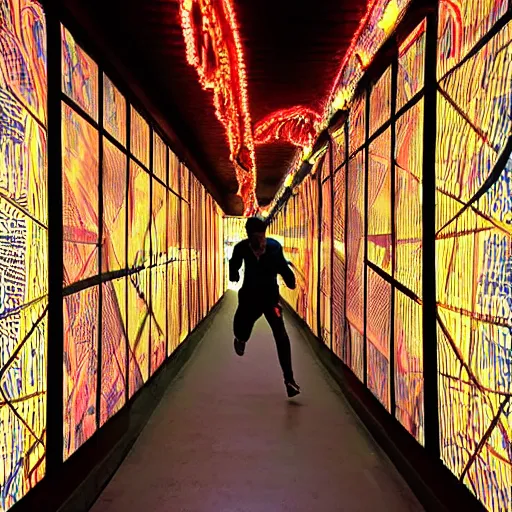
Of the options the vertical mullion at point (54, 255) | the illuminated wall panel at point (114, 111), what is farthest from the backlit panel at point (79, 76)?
the illuminated wall panel at point (114, 111)

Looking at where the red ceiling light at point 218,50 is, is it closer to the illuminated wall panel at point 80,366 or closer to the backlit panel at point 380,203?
the backlit panel at point 380,203

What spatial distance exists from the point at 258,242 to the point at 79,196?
8.95 feet

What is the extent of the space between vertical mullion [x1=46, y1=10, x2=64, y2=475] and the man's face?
300 centimetres

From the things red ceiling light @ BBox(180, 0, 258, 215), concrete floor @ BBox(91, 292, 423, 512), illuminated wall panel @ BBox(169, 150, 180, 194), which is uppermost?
red ceiling light @ BBox(180, 0, 258, 215)

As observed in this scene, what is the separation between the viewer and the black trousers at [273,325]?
5.52 meters

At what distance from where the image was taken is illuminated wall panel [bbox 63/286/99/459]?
9.48 ft

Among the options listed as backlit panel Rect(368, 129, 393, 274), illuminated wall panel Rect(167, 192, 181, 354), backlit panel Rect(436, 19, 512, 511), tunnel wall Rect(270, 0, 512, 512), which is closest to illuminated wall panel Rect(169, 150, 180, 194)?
illuminated wall panel Rect(167, 192, 181, 354)

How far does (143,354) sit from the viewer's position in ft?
16.3

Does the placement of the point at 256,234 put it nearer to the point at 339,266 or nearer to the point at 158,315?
the point at 339,266

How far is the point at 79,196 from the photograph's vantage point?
10.2ft

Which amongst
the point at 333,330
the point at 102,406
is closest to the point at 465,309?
the point at 102,406

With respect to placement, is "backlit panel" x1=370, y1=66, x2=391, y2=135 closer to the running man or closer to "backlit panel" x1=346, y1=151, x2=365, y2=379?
"backlit panel" x1=346, y1=151, x2=365, y2=379

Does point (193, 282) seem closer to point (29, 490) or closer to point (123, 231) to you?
point (123, 231)

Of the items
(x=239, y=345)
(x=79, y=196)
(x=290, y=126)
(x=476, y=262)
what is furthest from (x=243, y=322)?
(x=476, y=262)
